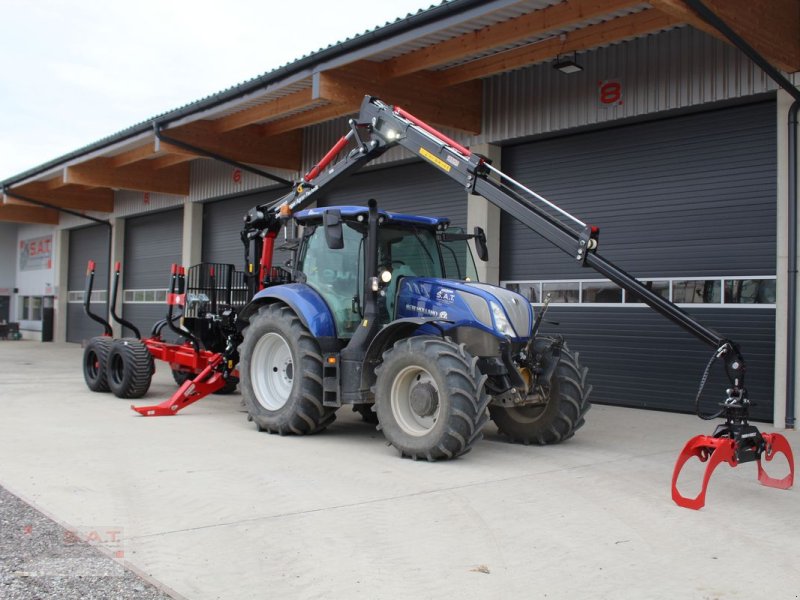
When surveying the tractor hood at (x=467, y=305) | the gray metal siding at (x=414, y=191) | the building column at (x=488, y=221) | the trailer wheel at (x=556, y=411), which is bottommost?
the trailer wheel at (x=556, y=411)

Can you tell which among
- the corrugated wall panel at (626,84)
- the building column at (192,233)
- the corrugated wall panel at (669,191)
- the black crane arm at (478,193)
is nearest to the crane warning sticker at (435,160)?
the black crane arm at (478,193)

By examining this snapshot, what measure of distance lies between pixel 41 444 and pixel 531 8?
7175mm

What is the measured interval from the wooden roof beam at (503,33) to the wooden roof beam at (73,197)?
15.4 meters

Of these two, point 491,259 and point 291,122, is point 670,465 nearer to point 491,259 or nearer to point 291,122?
point 491,259

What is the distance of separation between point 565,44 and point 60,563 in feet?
28.8

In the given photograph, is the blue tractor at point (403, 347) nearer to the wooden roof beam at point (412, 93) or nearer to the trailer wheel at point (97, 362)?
the wooden roof beam at point (412, 93)

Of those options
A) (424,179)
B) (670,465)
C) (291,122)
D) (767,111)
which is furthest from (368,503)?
(291,122)

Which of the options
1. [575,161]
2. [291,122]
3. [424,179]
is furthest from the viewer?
[291,122]

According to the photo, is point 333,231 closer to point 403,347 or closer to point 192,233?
point 403,347

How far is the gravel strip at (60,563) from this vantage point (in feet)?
12.6

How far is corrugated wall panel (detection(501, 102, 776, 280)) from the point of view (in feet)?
32.5

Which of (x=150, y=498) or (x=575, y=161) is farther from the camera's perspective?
(x=575, y=161)

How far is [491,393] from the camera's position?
7543 millimetres

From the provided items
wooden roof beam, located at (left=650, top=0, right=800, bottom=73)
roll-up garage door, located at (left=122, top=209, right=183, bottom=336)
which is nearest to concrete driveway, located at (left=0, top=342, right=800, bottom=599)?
wooden roof beam, located at (left=650, top=0, right=800, bottom=73)
